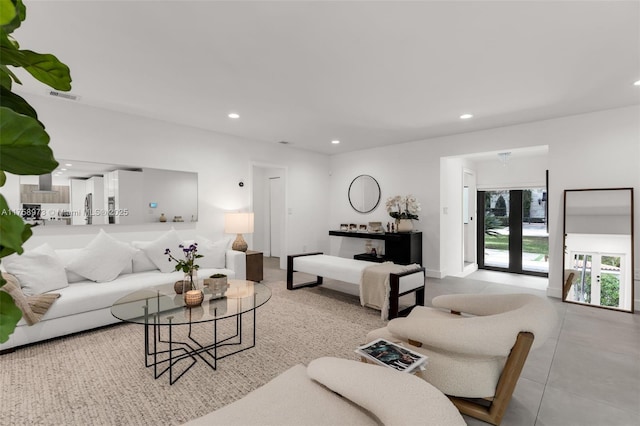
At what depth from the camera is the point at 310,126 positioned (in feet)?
15.4

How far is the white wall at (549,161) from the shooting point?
3.84 meters

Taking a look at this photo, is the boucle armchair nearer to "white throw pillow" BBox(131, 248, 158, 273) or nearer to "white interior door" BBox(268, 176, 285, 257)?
"white throw pillow" BBox(131, 248, 158, 273)

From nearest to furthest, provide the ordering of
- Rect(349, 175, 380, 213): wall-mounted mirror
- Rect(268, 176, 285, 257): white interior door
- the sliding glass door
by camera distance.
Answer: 1. the sliding glass door
2. Rect(349, 175, 380, 213): wall-mounted mirror
3. Rect(268, 176, 285, 257): white interior door

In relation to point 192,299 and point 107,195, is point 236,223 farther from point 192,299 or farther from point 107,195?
point 192,299

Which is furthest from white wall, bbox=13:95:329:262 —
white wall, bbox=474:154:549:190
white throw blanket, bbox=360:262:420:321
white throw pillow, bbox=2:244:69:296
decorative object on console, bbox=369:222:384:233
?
white wall, bbox=474:154:549:190

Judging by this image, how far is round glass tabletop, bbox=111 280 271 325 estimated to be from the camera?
2227mm

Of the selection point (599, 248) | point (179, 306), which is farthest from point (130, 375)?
point (599, 248)

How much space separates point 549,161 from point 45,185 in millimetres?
6342

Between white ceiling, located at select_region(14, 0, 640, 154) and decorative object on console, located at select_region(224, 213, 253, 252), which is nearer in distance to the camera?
white ceiling, located at select_region(14, 0, 640, 154)

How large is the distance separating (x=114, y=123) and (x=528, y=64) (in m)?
4.60

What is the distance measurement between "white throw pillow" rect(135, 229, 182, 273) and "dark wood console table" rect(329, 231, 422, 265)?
3226 millimetres

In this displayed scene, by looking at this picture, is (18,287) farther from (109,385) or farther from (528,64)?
(528,64)

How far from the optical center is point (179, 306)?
2.46 meters

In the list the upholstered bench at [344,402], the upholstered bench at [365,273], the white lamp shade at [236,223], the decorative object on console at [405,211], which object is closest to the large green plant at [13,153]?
the upholstered bench at [344,402]
